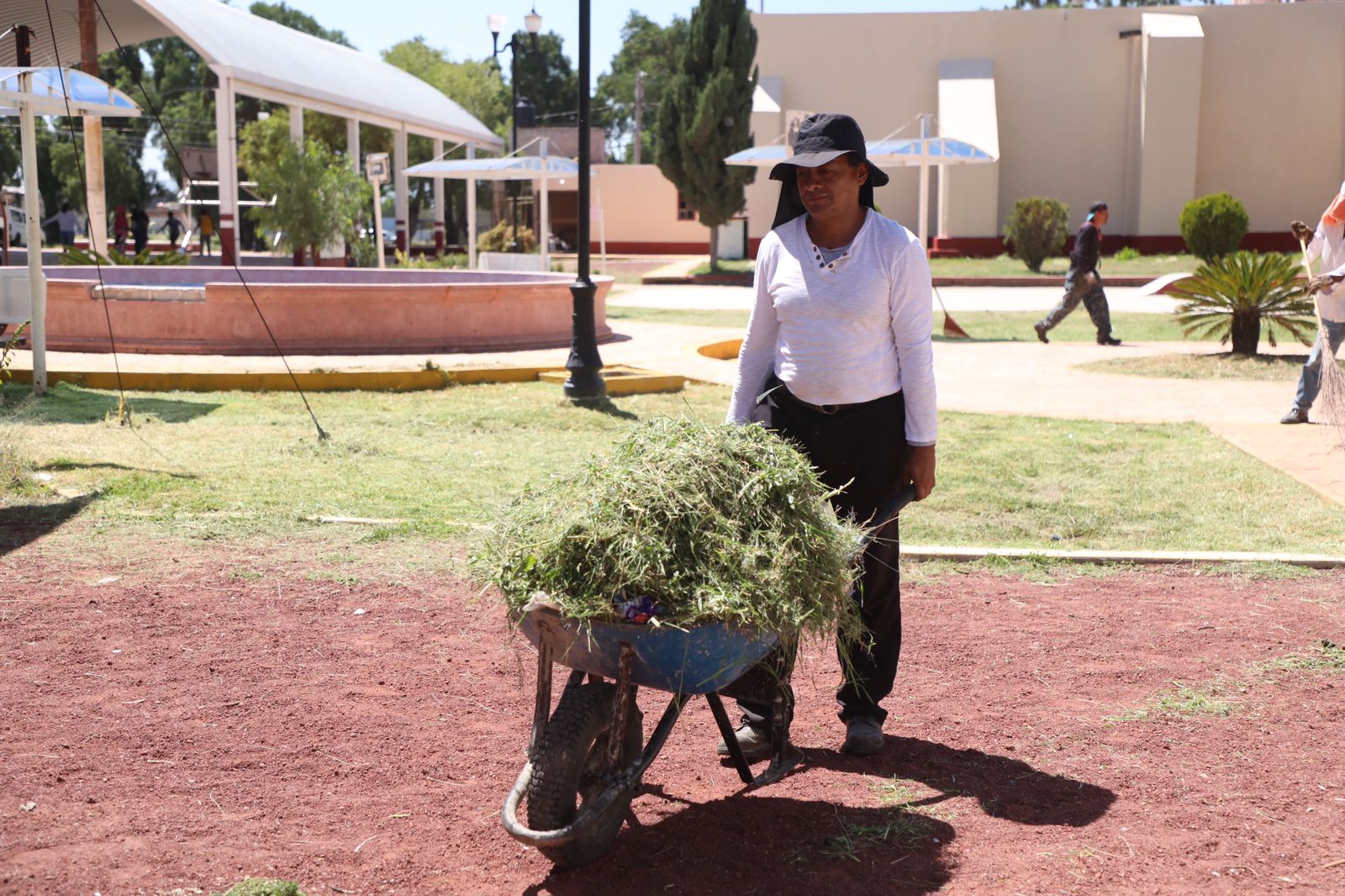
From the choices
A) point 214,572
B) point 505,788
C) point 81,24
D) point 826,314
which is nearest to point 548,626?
point 505,788

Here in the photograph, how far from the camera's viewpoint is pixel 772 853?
327cm

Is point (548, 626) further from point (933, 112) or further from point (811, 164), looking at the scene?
point (933, 112)

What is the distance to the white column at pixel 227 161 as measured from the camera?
22.6 metres

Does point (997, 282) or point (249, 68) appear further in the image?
point (997, 282)

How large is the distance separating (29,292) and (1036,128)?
32246 millimetres

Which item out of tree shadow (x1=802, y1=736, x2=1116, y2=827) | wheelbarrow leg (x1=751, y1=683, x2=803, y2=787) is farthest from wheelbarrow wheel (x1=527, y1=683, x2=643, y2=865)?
tree shadow (x1=802, y1=736, x2=1116, y2=827)

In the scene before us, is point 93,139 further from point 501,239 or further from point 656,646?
point 656,646

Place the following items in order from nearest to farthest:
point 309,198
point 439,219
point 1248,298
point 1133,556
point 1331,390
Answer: point 1133,556, point 1331,390, point 1248,298, point 309,198, point 439,219

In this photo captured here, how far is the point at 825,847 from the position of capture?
330 cm

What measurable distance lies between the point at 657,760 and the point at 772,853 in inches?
29.2

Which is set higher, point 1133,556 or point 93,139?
point 93,139

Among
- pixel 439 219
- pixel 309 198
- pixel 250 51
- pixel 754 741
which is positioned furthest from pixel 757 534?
pixel 439 219

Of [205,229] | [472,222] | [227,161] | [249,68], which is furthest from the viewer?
[205,229]

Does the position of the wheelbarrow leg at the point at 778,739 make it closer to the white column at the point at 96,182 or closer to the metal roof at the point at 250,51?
the white column at the point at 96,182
